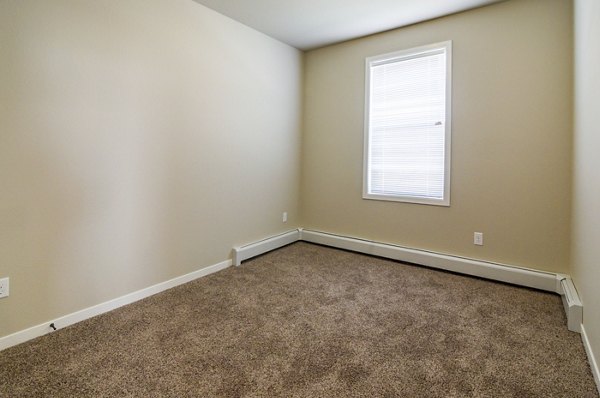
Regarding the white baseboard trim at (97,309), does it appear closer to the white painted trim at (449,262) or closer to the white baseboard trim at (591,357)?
the white painted trim at (449,262)

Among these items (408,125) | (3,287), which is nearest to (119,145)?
(3,287)

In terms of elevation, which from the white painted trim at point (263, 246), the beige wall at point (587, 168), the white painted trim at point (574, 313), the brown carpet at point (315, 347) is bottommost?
the brown carpet at point (315, 347)

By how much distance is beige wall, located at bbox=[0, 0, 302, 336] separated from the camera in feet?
5.99

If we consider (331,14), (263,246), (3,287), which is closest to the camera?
(3,287)

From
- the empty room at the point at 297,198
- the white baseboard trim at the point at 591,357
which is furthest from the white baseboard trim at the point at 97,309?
the white baseboard trim at the point at 591,357

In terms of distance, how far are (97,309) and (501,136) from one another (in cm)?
359

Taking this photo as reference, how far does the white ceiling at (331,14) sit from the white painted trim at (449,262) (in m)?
2.36

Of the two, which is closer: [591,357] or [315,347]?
[591,357]

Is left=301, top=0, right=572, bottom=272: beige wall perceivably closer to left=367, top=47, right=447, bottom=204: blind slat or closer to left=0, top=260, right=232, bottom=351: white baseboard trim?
left=367, top=47, right=447, bottom=204: blind slat

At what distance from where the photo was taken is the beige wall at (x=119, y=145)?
1827 mm

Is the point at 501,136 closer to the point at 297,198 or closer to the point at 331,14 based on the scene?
the point at 331,14

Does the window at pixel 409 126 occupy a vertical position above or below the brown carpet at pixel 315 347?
above

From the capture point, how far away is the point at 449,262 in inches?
120

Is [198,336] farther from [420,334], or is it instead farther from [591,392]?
[591,392]
